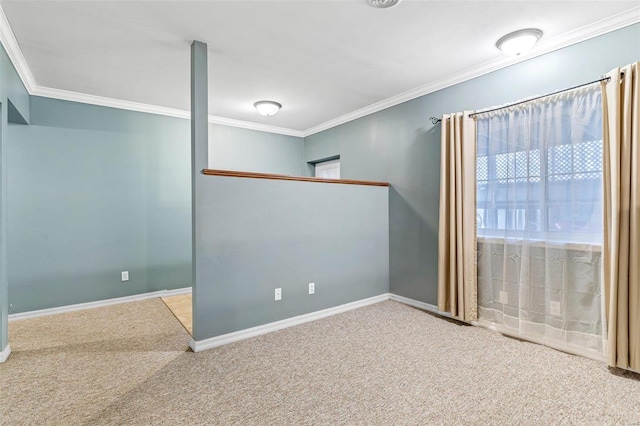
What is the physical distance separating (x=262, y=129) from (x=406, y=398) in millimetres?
4458

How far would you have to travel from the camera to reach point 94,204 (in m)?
3.91

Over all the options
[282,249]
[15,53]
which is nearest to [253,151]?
[282,249]

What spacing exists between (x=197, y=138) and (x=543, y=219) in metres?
2.99

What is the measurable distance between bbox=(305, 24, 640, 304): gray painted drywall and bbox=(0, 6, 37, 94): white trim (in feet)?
12.0

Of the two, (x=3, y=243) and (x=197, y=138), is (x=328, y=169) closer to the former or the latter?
(x=197, y=138)

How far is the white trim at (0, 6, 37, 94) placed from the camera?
242cm

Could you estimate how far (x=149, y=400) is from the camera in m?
1.99

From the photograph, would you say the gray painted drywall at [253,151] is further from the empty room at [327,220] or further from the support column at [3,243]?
the support column at [3,243]

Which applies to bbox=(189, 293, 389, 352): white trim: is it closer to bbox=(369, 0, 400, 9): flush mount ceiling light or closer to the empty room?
the empty room

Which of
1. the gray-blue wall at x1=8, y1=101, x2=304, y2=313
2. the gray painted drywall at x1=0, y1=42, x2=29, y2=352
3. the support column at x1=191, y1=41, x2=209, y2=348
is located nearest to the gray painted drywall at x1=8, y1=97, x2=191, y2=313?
the gray-blue wall at x1=8, y1=101, x2=304, y2=313

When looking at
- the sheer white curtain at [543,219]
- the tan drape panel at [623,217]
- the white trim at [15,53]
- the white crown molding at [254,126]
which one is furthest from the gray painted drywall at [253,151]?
the tan drape panel at [623,217]

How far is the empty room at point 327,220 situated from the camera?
→ 2.17 meters

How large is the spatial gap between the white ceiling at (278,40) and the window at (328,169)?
159 cm

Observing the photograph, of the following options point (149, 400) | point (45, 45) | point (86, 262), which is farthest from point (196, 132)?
point (86, 262)
